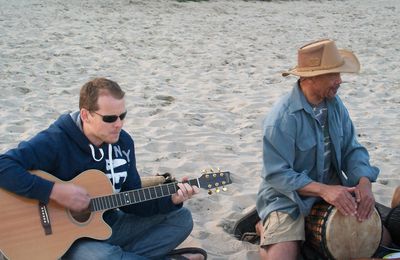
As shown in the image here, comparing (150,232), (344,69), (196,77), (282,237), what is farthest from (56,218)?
(196,77)

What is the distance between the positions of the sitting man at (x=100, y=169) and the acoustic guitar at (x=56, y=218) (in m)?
0.05

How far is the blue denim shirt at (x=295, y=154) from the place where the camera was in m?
3.26

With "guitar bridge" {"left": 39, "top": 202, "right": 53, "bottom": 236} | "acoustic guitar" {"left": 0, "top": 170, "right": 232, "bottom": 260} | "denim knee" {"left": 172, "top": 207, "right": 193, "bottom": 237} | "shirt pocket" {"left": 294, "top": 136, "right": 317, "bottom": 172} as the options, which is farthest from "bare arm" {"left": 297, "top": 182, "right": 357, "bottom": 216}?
"guitar bridge" {"left": 39, "top": 202, "right": 53, "bottom": 236}

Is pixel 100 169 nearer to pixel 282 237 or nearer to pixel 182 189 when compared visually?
pixel 182 189

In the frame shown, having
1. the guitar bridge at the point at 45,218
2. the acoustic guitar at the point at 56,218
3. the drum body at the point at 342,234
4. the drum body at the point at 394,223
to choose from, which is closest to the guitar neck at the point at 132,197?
the acoustic guitar at the point at 56,218

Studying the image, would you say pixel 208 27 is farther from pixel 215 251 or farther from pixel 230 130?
pixel 215 251

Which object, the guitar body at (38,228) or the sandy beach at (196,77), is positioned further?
the sandy beach at (196,77)

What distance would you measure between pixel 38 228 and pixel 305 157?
164 cm

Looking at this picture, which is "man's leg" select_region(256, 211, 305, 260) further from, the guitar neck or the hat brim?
the hat brim

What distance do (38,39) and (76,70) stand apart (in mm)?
2132

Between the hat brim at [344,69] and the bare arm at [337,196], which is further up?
the hat brim at [344,69]

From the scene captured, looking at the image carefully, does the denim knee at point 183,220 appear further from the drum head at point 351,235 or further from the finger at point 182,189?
the drum head at point 351,235

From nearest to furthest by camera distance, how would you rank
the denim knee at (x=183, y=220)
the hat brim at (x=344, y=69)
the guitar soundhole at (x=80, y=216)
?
the guitar soundhole at (x=80, y=216) < the hat brim at (x=344, y=69) < the denim knee at (x=183, y=220)

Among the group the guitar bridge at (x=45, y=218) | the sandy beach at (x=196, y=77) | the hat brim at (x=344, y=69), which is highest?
the hat brim at (x=344, y=69)
